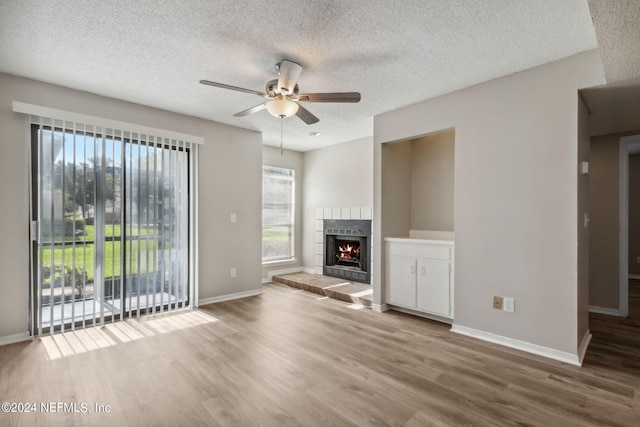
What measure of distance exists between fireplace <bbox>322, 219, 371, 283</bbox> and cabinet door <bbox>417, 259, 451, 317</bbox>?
1.49 metres

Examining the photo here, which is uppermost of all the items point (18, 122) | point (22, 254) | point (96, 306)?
point (18, 122)

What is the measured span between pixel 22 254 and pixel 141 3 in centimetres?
261

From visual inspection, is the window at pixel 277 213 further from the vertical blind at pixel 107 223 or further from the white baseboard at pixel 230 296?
the vertical blind at pixel 107 223

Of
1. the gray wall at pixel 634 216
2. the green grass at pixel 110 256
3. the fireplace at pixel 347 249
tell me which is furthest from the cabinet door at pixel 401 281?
the gray wall at pixel 634 216

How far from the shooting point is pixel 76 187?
317cm

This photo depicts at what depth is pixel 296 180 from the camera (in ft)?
A: 20.4

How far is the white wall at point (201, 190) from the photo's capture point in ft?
9.39

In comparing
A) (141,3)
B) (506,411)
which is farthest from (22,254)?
(506,411)

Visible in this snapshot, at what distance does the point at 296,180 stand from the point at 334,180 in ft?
2.99

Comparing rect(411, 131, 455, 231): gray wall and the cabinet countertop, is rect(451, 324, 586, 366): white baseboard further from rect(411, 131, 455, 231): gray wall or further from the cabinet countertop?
rect(411, 131, 455, 231): gray wall

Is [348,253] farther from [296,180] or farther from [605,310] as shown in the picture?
[605,310]

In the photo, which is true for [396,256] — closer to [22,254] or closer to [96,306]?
[96,306]

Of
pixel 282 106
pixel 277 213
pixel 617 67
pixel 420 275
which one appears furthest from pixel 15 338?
pixel 617 67

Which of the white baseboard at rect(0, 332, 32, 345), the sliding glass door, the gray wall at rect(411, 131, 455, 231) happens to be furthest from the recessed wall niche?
the white baseboard at rect(0, 332, 32, 345)
